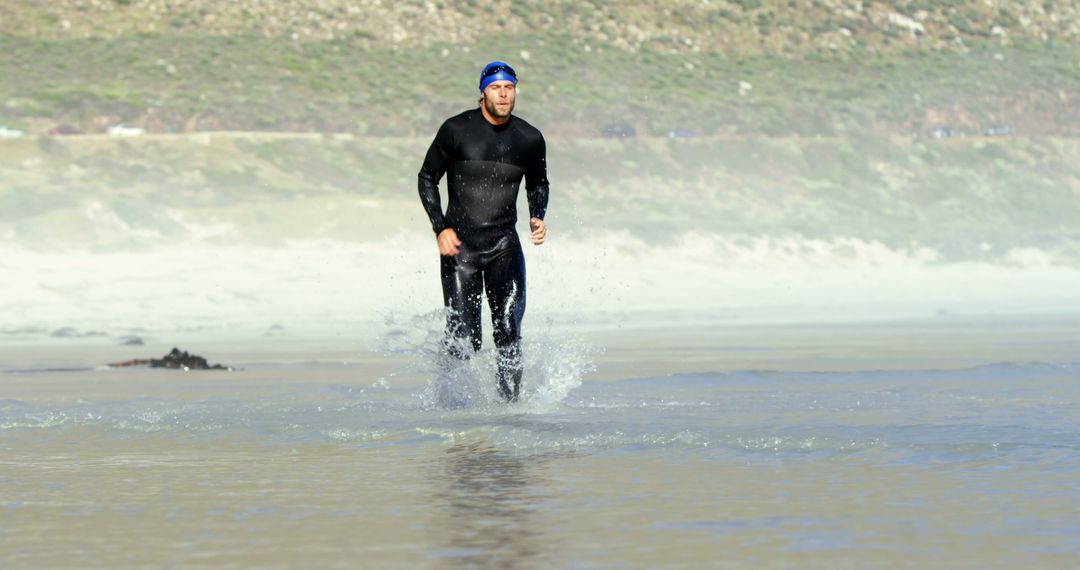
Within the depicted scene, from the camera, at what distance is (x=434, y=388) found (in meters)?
11.0

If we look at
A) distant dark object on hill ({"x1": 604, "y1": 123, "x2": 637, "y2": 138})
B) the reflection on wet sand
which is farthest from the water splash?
distant dark object on hill ({"x1": 604, "y1": 123, "x2": 637, "y2": 138})

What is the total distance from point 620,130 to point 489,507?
124 ft

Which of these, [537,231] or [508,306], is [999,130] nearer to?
[508,306]

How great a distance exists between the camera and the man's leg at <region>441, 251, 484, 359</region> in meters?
10.9

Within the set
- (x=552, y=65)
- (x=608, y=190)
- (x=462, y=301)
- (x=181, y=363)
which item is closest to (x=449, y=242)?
(x=462, y=301)

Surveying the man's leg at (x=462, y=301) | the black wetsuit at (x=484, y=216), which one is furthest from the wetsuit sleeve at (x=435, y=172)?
the man's leg at (x=462, y=301)

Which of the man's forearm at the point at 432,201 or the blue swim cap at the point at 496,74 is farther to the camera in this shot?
the man's forearm at the point at 432,201

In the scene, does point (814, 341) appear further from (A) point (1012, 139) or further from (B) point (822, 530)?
(A) point (1012, 139)

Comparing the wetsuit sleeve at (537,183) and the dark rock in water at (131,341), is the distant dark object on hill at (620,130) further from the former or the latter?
the wetsuit sleeve at (537,183)

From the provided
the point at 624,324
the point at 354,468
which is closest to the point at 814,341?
the point at 624,324

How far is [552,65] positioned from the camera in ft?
161

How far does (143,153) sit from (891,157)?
628 inches

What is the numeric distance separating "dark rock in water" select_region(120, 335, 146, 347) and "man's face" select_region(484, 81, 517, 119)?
8.89 m

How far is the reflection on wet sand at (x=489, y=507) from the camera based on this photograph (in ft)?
19.5
